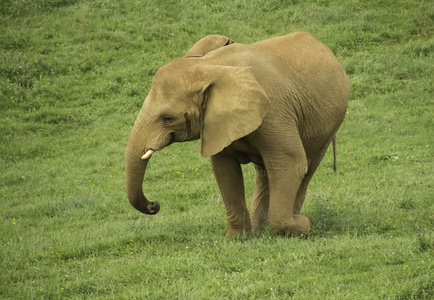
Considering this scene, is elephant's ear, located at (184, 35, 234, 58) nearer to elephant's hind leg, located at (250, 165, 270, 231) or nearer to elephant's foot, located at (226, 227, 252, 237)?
elephant's hind leg, located at (250, 165, 270, 231)

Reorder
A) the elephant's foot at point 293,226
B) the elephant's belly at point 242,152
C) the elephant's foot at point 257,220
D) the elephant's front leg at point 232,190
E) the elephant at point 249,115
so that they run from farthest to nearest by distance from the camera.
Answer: the elephant's foot at point 257,220 → the elephant's front leg at point 232,190 → the elephant's foot at point 293,226 → the elephant's belly at point 242,152 → the elephant at point 249,115

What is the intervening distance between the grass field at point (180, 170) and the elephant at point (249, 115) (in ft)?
2.31

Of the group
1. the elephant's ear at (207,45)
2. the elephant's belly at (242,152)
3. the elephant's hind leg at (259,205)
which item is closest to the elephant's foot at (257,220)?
the elephant's hind leg at (259,205)

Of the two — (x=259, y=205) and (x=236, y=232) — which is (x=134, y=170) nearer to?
(x=236, y=232)

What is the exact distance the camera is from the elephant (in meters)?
6.54

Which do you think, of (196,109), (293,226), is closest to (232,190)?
(293,226)

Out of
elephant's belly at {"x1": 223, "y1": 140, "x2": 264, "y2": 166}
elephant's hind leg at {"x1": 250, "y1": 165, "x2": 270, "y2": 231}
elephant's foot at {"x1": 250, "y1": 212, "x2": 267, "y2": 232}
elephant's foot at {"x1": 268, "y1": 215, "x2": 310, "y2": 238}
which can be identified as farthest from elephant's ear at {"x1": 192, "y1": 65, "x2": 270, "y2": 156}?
elephant's foot at {"x1": 250, "y1": 212, "x2": 267, "y2": 232}

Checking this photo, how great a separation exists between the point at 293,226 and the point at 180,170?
446cm

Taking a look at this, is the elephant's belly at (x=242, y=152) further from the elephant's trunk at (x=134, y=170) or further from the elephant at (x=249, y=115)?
the elephant's trunk at (x=134, y=170)

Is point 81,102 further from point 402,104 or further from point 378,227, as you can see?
point 378,227

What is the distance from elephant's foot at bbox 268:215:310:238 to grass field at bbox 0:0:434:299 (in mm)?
174

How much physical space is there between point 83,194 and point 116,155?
2242 millimetres

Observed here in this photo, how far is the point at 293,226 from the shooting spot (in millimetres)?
7402

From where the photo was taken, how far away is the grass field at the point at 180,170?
6484mm
